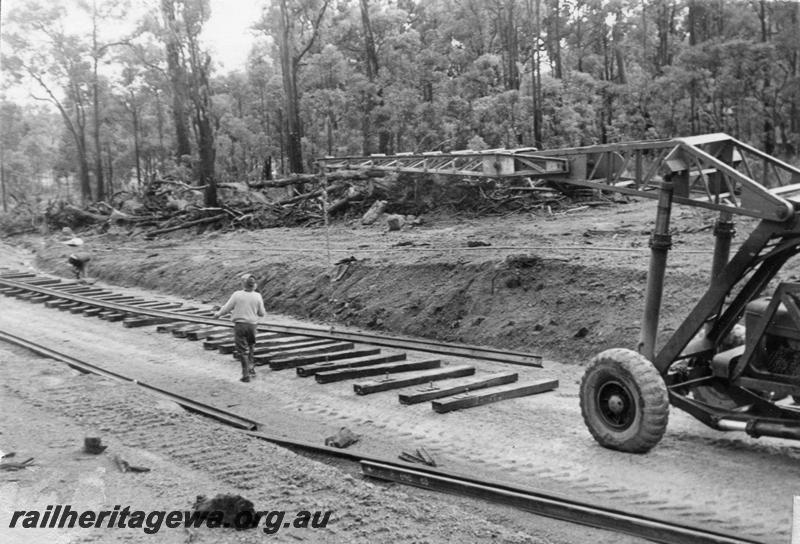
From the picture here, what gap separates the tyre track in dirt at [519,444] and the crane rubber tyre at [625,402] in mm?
215

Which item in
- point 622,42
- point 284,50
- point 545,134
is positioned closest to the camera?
point 545,134

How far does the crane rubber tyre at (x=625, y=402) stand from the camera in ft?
26.5

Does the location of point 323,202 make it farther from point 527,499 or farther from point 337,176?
point 527,499

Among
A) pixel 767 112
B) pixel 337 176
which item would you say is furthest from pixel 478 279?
pixel 767 112

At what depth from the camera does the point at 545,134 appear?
32.1 m

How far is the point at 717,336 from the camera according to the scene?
8836mm

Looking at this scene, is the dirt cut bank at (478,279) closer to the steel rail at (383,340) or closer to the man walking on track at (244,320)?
the steel rail at (383,340)

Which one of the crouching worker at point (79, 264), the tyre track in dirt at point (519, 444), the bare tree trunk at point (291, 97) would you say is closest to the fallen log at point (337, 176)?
the bare tree trunk at point (291, 97)

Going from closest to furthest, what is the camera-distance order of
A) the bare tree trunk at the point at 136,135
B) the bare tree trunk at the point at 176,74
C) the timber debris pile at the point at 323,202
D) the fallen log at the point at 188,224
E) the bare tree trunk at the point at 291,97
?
the timber debris pile at the point at 323,202 → the fallen log at the point at 188,224 → the bare tree trunk at the point at 291,97 → the bare tree trunk at the point at 176,74 → the bare tree trunk at the point at 136,135

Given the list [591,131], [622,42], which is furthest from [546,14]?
[591,131]

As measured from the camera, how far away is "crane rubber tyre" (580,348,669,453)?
8086 mm

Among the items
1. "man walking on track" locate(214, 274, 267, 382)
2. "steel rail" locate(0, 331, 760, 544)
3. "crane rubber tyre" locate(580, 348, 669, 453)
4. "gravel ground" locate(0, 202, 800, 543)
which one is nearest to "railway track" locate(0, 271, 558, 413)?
"gravel ground" locate(0, 202, 800, 543)

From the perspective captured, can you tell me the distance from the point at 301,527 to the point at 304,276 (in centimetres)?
1422

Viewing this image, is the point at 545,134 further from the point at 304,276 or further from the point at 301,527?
the point at 301,527
